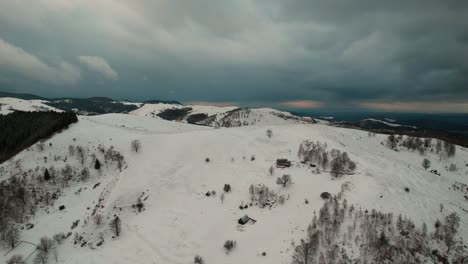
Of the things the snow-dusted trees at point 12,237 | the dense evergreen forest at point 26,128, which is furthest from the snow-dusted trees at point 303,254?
the dense evergreen forest at point 26,128

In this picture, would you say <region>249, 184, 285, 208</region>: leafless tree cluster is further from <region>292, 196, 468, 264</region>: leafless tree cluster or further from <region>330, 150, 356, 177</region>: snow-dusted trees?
<region>330, 150, 356, 177</region>: snow-dusted trees

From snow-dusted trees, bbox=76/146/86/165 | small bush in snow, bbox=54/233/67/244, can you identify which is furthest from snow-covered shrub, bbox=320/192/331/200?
snow-dusted trees, bbox=76/146/86/165

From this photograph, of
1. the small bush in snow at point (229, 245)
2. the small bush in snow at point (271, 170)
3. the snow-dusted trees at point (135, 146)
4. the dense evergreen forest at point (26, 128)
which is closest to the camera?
the small bush in snow at point (229, 245)

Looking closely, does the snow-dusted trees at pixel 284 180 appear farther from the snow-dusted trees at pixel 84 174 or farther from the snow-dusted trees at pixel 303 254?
the snow-dusted trees at pixel 84 174

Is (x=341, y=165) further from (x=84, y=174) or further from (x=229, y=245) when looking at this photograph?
(x=84, y=174)

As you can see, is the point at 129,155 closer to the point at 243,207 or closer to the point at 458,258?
the point at 243,207

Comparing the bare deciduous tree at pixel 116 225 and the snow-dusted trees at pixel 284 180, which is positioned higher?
the snow-dusted trees at pixel 284 180
